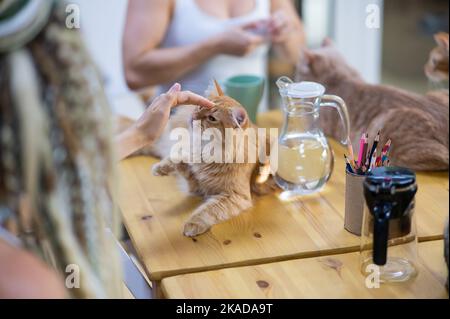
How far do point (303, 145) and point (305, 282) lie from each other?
13.4 inches

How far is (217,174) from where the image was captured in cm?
120

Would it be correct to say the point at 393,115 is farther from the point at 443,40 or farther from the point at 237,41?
the point at 237,41

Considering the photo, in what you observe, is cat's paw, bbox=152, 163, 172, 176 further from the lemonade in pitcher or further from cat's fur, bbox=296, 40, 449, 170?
cat's fur, bbox=296, 40, 449, 170

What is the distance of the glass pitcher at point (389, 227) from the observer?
91cm

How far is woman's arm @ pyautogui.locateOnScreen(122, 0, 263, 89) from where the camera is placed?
174 centimetres

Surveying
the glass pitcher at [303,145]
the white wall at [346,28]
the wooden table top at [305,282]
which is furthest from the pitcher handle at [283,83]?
the white wall at [346,28]

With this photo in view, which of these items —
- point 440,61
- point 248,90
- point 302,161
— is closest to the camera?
point 302,161

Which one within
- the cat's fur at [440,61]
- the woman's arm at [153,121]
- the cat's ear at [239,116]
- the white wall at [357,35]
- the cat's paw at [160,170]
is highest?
the woman's arm at [153,121]

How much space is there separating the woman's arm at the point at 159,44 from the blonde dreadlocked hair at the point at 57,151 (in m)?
0.97

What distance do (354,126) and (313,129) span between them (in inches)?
12.8

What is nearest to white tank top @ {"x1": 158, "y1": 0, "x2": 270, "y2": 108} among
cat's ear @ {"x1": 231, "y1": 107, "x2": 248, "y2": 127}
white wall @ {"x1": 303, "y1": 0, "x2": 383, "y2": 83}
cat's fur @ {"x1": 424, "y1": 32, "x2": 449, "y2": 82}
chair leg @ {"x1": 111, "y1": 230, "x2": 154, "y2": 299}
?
cat's fur @ {"x1": 424, "y1": 32, "x2": 449, "y2": 82}

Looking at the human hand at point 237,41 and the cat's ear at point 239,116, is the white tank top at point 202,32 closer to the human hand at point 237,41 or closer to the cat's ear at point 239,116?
the human hand at point 237,41

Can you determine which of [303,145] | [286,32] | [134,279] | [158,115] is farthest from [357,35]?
[134,279]
